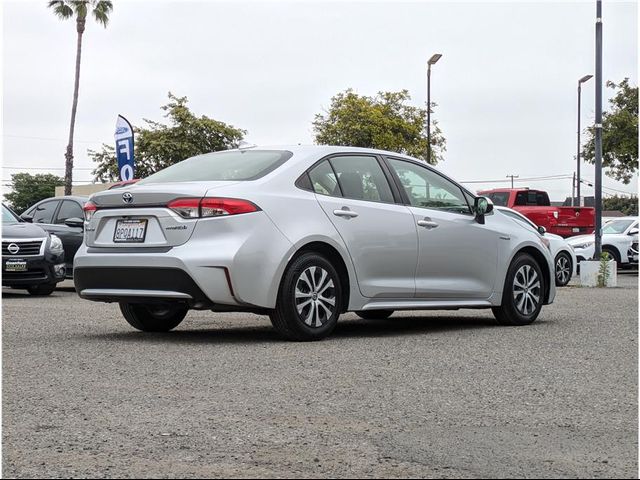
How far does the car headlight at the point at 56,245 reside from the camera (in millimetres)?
15987

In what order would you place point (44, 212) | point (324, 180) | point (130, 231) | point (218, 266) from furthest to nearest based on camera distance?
point (44, 212), point (324, 180), point (130, 231), point (218, 266)

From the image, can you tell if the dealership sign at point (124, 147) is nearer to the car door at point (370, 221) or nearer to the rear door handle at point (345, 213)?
the car door at point (370, 221)

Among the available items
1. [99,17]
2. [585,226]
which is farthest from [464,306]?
[99,17]

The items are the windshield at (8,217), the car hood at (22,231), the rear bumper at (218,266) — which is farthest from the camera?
the windshield at (8,217)

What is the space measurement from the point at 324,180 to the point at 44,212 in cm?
1051

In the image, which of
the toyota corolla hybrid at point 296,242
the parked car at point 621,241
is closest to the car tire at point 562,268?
the parked car at point 621,241

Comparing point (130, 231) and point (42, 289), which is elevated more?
point (130, 231)

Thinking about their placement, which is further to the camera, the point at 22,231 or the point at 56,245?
the point at 56,245

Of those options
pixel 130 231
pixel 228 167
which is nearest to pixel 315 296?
pixel 228 167

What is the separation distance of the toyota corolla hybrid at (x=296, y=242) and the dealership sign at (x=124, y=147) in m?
11.8

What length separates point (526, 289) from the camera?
11.0 m

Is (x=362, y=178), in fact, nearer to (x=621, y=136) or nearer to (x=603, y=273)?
(x=603, y=273)

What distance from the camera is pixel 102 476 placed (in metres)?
4.29

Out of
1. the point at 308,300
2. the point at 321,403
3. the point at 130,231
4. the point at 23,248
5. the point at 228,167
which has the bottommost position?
the point at 321,403
